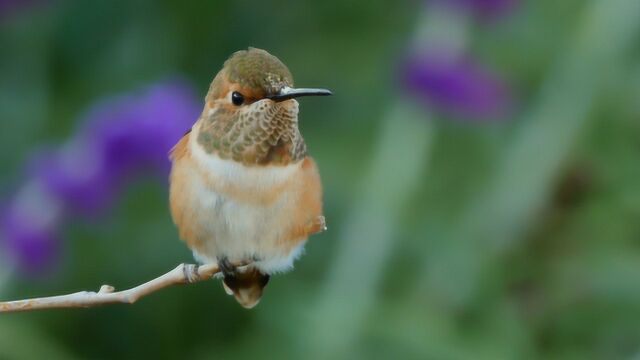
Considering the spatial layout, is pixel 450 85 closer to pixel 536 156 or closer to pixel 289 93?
pixel 536 156

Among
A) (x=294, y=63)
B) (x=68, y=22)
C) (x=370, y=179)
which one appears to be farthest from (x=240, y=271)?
(x=68, y=22)

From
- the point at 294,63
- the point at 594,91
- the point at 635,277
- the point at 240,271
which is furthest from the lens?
the point at 294,63

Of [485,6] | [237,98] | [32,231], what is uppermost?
[237,98]

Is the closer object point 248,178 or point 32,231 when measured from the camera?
point 248,178

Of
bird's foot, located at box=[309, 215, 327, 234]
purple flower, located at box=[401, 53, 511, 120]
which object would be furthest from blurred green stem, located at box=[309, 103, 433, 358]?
bird's foot, located at box=[309, 215, 327, 234]

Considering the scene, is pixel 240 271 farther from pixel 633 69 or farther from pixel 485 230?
pixel 633 69

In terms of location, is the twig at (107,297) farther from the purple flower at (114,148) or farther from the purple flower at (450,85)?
the purple flower at (450,85)

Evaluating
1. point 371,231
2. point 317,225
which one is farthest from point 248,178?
point 371,231
